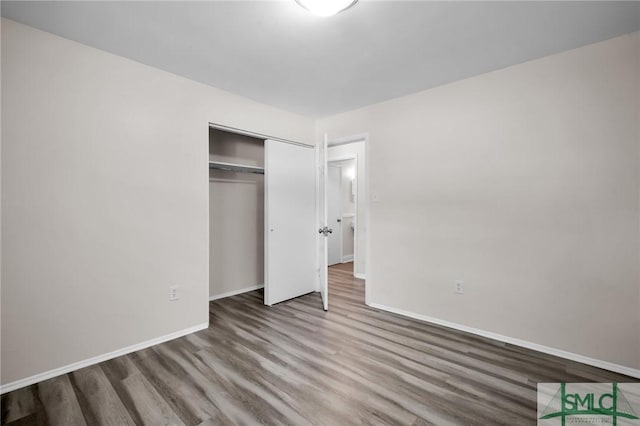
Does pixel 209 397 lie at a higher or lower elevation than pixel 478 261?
lower

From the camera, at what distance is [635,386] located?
1944 mm

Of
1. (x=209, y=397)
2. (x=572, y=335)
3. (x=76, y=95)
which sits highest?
(x=76, y=95)

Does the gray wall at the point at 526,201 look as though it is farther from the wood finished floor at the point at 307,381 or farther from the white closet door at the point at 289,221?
the white closet door at the point at 289,221

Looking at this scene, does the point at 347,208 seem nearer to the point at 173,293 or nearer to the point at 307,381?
the point at 173,293

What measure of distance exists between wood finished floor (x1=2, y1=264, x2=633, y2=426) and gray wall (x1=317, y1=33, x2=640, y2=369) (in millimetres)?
381

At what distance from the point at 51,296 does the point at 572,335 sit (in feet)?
13.0

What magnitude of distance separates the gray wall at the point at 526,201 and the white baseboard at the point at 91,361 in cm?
220

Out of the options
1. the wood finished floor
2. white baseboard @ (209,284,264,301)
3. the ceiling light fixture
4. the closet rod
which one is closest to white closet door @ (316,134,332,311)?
the closet rod

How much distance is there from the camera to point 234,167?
148 inches

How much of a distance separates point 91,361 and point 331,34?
3083 mm

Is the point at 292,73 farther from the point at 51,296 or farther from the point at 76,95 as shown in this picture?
the point at 51,296

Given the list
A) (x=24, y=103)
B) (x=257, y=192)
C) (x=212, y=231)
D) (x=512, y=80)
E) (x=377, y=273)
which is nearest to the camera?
(x=24, y=103)

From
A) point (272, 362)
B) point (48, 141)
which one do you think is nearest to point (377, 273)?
point (272, 362)
